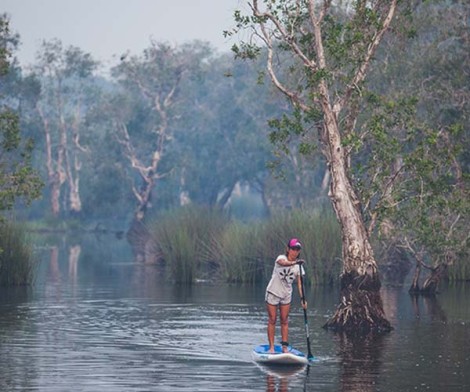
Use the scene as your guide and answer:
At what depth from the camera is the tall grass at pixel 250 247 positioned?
3884cm

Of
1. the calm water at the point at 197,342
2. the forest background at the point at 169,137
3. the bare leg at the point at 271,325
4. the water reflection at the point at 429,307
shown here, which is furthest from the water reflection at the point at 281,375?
the forest background at the point at 169,137

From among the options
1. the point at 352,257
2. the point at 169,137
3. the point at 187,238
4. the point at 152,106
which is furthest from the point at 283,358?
the point at 152,106

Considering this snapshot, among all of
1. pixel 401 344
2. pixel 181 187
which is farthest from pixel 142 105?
pixel 401 344

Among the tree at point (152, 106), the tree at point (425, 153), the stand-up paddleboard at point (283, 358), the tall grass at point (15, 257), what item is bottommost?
the stand-up paddleboard at point (283, 358)

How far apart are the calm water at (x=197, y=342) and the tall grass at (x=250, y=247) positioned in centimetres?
133

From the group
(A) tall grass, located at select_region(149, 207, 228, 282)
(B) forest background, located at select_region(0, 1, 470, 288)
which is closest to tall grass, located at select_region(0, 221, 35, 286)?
(A) tall grass, located at select_region(149, 207, 228, 282)

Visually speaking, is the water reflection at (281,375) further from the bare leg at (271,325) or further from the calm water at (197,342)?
the bare leg at (271,325)

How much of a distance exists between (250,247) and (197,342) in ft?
52.8

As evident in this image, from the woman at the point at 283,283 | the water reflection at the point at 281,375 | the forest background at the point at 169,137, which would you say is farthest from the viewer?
the forest background at the point at 169,137

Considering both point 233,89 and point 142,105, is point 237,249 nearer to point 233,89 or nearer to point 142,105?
point 142,105

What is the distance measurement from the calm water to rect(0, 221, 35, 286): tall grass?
64 cm

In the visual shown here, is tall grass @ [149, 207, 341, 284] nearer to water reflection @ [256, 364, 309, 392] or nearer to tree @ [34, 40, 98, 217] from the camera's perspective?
water reflection @ [256, 364, 309, 392]

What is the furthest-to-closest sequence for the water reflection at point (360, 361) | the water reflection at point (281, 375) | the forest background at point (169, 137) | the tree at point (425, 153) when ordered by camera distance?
1. the forest background at point (169, 137)
2. the tree at point (425, 153)
3. the water reflection at point (360, 361)
4. the water reflection at point (281, 375)

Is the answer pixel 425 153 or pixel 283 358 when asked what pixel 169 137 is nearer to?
pixel 425 153
